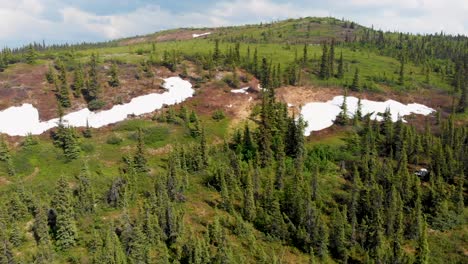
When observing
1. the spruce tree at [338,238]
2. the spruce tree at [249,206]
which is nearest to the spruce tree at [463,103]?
the spruce tree at [338,238]

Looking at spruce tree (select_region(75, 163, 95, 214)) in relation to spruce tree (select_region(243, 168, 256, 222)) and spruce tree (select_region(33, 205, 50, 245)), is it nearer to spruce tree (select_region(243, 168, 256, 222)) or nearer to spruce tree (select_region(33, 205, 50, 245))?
spruce tree (select_region(33, 205, 50, 245))

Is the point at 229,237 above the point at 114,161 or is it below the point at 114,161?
below

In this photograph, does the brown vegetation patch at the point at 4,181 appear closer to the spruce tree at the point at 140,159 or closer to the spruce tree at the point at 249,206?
the spruce tree at the point at 140,159

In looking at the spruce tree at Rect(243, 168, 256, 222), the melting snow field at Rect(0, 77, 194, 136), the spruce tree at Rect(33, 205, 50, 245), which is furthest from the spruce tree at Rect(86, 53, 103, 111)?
the spruce tree at Rect(243, 168, 256, 222)

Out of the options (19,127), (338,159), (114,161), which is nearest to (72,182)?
(114,161)

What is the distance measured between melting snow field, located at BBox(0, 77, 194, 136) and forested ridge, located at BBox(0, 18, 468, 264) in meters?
2.84

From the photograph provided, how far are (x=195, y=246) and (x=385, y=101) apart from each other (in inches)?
3191

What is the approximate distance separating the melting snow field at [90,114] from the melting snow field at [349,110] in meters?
34.1

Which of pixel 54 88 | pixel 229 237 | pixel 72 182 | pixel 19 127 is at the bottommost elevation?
pixel 229 237

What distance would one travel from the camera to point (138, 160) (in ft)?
247

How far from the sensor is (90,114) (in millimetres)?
94125

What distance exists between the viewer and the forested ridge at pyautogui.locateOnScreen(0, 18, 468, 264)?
56438 millimetres

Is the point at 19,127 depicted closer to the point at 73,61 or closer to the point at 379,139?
the point at 73,61

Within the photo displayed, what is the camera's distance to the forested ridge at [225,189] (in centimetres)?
5644
